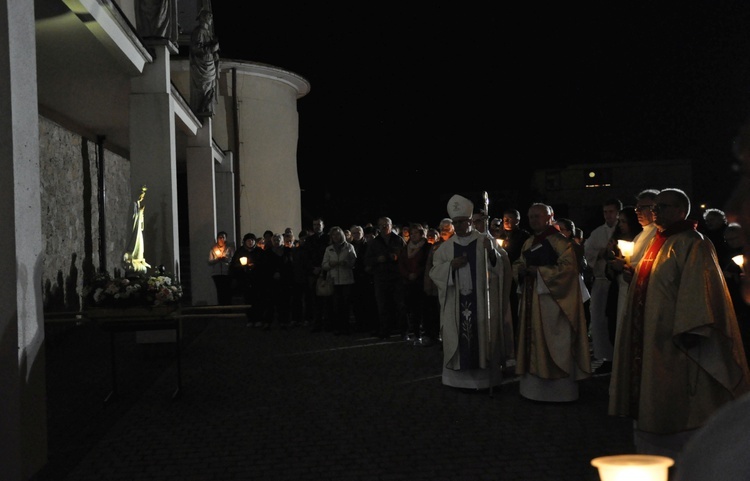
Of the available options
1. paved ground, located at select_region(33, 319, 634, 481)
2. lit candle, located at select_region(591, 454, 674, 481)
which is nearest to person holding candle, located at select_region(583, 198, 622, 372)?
paved ground, located at select_region(33, 319, 634, 481)

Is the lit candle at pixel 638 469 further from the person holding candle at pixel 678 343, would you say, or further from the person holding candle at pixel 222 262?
the person holding candle at pixel 222 262

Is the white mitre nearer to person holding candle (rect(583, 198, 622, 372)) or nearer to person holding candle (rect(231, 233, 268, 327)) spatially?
person holding candle (rect(583, 198, 622, 372))

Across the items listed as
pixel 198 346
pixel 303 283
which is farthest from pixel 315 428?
pixel 303 283

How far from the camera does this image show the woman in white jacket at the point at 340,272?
13672mm

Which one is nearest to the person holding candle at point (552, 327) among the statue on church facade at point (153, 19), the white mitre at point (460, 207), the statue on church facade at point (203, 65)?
the white mitre at point (460, 207)

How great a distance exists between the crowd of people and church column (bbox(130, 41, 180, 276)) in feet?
10.3

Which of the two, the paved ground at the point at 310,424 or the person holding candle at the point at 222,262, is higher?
the person holding candle at the point at 222,262

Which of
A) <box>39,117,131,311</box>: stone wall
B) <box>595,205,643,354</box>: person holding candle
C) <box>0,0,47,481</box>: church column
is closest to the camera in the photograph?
<box>0,0,47,481</box>: church column

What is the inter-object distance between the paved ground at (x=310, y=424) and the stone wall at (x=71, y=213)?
2587 mm

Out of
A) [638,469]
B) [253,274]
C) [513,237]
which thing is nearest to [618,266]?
[513,237]

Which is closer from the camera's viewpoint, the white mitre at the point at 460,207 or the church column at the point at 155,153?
the white mitre at the point at 460,207

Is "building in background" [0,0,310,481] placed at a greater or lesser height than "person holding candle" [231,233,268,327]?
greater

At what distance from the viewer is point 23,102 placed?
524cm

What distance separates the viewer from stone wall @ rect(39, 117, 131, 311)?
12.5 meters
